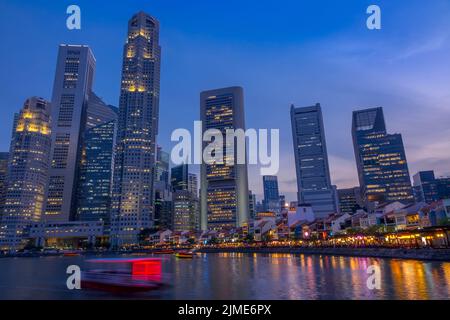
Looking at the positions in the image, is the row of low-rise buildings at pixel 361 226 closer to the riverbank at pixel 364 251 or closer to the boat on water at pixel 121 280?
the riverbank at pixel 364 251

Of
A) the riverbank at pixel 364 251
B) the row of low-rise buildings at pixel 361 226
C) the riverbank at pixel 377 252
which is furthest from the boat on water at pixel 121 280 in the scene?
the row of low-rise buildings at pixel 361 226

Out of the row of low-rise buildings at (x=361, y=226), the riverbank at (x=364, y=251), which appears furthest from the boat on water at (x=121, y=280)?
the row of low-rise buildings at (x=361, y=226)

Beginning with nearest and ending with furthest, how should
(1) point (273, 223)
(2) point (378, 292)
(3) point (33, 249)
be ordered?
(2) point (378, 292) < (1) point (273, 223) < (3) point (33, 249)

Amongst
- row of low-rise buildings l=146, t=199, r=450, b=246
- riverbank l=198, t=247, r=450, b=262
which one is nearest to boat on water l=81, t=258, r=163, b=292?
riverbank l=198, t=247, r=450, b=262

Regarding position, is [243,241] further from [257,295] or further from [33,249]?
[257,295]

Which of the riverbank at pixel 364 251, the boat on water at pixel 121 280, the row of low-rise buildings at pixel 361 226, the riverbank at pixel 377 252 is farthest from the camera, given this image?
the row of low-rise buildings at pixel 361 226

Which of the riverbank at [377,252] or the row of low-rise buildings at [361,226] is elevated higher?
the row of low-rise buildings at [361,226]

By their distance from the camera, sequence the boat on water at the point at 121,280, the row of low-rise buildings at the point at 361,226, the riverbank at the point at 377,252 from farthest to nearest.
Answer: the row of low-rise buildings at the point at 361,226 < the riverbank at the point at 377,252 < the boat on water at the point at 121,280

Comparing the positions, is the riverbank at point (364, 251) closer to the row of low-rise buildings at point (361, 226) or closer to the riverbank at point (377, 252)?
the riverbank at point (377, 252)

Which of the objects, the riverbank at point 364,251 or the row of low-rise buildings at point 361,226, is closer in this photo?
the riverbank at point 364,251

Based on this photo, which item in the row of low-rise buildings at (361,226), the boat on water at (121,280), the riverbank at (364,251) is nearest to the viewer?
the boat on water at (121,280)
